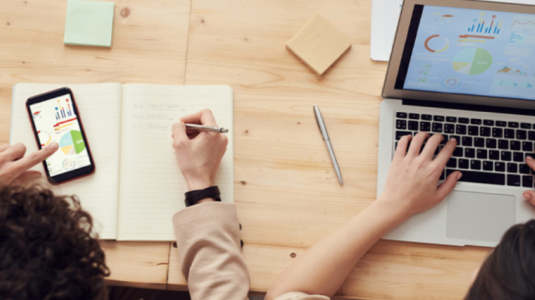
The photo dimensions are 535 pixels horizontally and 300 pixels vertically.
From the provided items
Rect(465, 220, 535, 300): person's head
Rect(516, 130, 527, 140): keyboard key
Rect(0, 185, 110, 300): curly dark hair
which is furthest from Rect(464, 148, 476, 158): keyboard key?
Rect(0, 185, 110, 300): curly dark hair

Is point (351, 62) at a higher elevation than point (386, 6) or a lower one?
lower

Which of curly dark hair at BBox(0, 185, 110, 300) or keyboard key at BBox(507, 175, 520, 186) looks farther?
keyboard key at BBox(507, 175, 520, 186)

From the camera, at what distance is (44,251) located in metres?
0.47

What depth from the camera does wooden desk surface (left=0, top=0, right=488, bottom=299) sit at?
0.72m

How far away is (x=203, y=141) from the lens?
726 millimetres

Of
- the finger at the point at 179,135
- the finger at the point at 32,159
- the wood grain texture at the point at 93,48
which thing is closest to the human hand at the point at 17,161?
the finger at the point at 32,159

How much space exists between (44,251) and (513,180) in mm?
816

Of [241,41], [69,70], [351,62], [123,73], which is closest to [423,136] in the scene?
[351,62]

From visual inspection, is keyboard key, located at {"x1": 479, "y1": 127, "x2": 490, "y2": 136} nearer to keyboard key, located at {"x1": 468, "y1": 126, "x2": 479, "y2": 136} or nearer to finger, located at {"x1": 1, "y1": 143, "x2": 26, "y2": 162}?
keyboard key, located at {"x1": 468, "y1": 126, "x2": 479, "y2": 136}

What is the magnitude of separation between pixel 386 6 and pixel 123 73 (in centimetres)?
60

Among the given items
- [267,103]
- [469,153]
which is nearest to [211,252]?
[267,103]

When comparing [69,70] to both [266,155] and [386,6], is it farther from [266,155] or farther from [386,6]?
[386,6]

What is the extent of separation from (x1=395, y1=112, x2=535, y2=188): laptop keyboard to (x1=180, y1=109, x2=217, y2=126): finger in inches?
14.8

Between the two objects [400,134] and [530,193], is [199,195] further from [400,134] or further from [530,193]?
[530,193]
